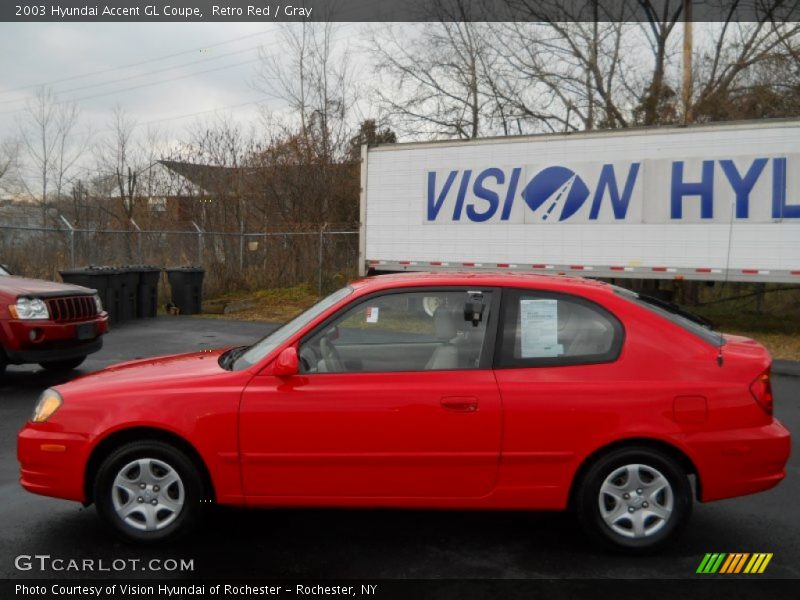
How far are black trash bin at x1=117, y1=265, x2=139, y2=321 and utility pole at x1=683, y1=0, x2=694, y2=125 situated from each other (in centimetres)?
1528

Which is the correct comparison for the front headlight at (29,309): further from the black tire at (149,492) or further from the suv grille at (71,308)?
the black tire at (149,492)

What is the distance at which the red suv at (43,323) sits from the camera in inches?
314

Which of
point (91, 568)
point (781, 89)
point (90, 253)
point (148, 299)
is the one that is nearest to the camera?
point (91, 568)

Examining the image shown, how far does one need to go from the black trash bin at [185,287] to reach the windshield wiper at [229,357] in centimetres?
1252

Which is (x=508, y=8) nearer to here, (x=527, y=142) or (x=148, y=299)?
(x=527, y=142)

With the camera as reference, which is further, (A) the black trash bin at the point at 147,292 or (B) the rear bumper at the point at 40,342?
(A) the black trash bin at the point at 147,292

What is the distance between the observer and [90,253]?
59.1 ft

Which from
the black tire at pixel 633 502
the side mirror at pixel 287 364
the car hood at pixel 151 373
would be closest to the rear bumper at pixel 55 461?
the car hood at pixel 151 373

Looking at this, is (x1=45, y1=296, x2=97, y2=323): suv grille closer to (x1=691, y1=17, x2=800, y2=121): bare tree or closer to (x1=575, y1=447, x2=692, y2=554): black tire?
(x1=575, y1=447, x2=692, y2=554): black tire

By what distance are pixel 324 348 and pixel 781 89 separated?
20197mm

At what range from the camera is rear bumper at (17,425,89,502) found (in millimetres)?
3887

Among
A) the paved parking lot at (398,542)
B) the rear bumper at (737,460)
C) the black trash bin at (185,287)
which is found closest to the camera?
the paved parking lot at (398,542)

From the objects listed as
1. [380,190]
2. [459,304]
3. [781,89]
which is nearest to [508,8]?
[781,89]

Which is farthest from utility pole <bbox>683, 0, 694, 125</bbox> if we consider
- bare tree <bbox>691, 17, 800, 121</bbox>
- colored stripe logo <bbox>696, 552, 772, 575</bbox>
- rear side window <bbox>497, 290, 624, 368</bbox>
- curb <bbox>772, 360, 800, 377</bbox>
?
colored stripe logo <bbox>696, 552, 772, 575</bbox>
